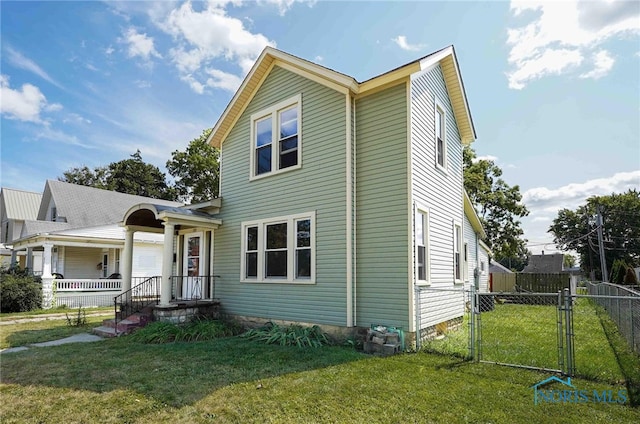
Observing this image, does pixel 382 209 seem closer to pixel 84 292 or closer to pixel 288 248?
pixel 288 248

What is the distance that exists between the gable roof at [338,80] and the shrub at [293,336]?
5.54 meters

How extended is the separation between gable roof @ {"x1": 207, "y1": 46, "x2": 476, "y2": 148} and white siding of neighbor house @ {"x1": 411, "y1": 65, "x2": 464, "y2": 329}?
1.19 feet

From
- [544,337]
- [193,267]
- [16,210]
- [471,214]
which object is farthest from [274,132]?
[16,210]

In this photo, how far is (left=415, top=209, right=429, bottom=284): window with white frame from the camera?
8062 millimetres

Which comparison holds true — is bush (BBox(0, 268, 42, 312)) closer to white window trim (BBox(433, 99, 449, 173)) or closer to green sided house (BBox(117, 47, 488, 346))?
green sided house (BBox(117, 47, 488, 346))

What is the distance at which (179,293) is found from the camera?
466 inches

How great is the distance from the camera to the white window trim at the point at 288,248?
8.69 m

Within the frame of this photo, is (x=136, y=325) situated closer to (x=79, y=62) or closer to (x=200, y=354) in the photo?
(x=200, y=354)

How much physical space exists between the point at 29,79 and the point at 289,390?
43.5 ft

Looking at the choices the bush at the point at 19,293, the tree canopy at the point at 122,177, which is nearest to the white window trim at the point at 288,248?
the bush at the point at 19,293

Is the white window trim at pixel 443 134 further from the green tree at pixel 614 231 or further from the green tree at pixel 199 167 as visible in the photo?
the green tree at pixel 614 231

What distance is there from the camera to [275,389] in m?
4.96

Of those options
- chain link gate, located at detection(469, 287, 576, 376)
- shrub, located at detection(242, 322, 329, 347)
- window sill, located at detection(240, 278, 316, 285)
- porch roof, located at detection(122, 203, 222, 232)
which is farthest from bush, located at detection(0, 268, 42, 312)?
chain link gate, located at detection(469, 287, 576, 376)

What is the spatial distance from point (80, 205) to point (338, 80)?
21.8 m
